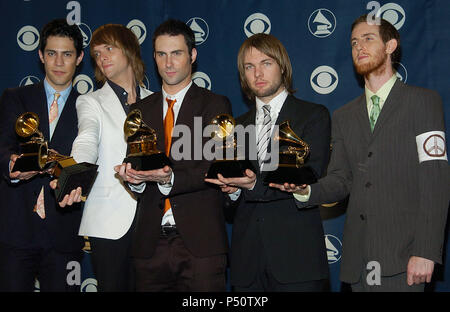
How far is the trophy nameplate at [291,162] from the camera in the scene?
271 centimetres

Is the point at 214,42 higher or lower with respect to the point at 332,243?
higher

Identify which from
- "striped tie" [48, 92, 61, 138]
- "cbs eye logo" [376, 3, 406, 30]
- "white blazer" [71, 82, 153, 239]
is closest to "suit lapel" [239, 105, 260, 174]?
"white blazer" [71, 82, 153, 239]

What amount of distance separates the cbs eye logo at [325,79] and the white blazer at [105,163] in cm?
175

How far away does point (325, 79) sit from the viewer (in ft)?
14.0

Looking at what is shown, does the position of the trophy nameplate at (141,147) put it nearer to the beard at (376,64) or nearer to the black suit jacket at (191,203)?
the black suit jacket at (191,203)

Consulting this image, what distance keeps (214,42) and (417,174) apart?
2.32m

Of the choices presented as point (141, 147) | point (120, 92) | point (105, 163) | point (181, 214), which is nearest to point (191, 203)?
point (181, 214)

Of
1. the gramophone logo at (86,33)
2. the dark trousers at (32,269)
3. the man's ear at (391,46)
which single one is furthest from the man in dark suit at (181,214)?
the gramophone logo at (86,33)

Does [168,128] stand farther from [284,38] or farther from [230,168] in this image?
[284,38]

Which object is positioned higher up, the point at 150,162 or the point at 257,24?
the point at 257,24

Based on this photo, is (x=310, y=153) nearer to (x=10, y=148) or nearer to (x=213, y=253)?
(x=213, y=253)

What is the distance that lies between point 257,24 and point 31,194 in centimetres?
235

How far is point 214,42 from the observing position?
14.7 ft

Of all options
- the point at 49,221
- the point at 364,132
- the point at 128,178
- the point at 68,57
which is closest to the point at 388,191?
the point at 364,132
